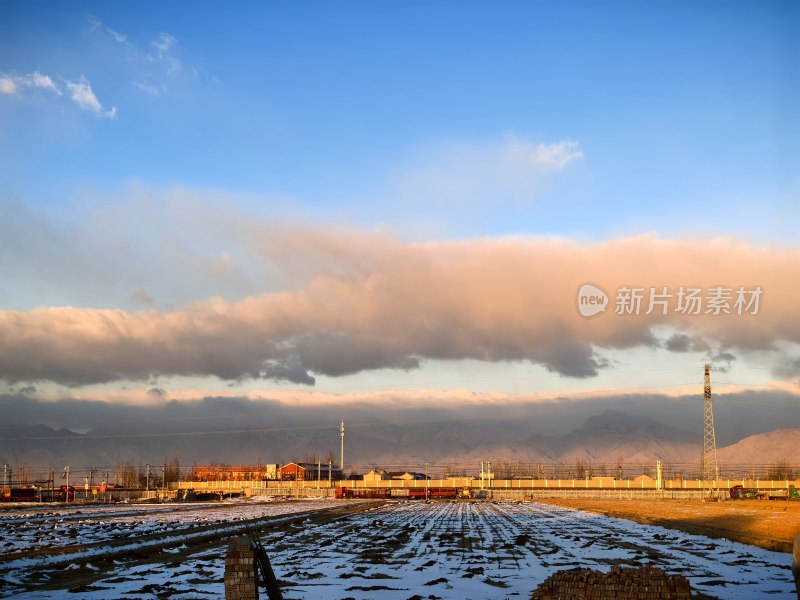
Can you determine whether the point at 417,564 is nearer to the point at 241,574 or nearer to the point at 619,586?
the point at 241,574

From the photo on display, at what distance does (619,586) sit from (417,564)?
1641 cm

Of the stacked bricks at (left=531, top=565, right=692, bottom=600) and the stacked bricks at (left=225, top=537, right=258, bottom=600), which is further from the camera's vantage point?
the stacked bricks at (left=225, top=537, right=258, bottom=600)

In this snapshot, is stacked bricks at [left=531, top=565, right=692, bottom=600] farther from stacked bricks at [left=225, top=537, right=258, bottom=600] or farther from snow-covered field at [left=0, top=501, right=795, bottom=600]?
snow-covered field at [left=0, top=501, right=795, bottom=600]

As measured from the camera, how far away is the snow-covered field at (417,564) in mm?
24766

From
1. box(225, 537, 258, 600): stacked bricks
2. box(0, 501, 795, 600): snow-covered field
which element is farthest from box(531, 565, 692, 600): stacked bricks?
box(0, 501, 795, 600): snow-covered field

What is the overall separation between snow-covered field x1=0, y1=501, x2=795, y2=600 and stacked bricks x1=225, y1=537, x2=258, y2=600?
7.12 metres

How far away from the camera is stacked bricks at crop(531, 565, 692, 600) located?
1565 centimetres

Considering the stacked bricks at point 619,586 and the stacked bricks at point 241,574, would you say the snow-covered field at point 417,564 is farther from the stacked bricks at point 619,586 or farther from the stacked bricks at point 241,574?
the stacked bricks at point 241,574

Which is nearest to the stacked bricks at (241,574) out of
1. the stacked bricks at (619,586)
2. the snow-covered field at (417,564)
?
the stacked bricks at (619,586)

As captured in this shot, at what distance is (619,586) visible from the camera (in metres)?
15.8

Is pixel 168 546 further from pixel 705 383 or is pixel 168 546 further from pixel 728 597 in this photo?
pixel 705 383

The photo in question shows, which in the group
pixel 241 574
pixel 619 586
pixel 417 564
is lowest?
pixel 417 564

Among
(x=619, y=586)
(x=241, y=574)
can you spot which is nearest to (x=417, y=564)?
(x=241, y=574)

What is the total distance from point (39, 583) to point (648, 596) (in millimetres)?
21300
